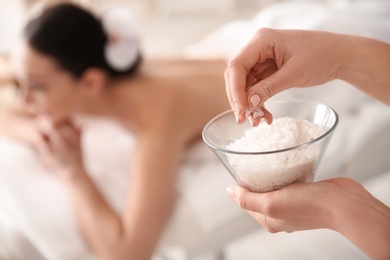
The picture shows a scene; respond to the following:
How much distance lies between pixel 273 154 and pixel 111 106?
3.18ft

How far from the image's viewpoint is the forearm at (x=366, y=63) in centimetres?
75

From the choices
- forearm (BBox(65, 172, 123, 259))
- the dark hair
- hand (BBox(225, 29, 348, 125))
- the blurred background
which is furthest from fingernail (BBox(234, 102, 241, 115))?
the dark hair

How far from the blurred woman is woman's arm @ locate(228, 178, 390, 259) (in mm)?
629

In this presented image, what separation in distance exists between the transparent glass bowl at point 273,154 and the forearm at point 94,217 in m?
0.64

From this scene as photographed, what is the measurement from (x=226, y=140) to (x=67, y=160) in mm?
784

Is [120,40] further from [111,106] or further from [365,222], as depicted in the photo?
[365,222]

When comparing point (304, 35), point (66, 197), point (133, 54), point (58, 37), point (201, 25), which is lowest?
point (201, 25)

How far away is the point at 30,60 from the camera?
4.41 feet

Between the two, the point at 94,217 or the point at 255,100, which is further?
the point at 94,217

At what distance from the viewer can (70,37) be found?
4.45ft

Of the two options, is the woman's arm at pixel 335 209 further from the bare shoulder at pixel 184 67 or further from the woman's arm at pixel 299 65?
the bare shoulder at pixel 184 67

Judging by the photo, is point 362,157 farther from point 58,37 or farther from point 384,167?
point 58,37

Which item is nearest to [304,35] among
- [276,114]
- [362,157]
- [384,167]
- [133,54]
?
[276,114]

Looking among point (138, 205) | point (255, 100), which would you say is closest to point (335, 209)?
point (255, 100)
